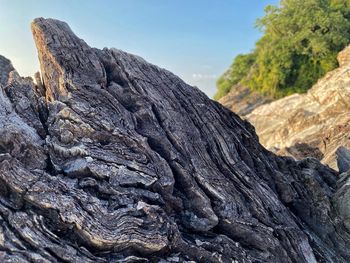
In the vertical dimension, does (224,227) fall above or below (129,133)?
below

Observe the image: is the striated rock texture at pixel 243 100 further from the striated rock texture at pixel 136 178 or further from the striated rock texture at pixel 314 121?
the striated rock texture at pixel 136 178

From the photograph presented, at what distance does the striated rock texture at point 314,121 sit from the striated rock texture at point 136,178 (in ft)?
30.6

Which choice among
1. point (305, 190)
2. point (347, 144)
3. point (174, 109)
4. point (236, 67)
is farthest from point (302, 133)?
point (236, 67)

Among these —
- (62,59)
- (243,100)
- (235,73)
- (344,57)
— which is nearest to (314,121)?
(344,57)

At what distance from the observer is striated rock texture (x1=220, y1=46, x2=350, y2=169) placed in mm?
27062

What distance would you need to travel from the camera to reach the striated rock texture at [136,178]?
9.99 m

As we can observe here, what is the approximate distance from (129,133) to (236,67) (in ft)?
230

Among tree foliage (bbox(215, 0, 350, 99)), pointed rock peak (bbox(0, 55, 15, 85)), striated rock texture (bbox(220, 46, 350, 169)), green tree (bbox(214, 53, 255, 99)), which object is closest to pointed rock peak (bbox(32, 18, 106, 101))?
pointed rock peak (bbox(0, 55, 15, 85))

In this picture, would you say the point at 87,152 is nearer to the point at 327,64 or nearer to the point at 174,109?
the point at 174,109

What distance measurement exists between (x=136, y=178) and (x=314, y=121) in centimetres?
2744

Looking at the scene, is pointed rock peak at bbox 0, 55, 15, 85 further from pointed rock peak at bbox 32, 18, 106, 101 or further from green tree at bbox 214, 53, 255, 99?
green tree at bbox 214, 53, 255, 99

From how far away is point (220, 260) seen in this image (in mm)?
10859

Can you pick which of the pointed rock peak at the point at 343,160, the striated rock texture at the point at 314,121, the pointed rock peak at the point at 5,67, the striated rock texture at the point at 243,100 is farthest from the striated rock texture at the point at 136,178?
the striated rock texture at the point at 243,100

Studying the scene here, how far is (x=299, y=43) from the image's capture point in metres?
58.2
